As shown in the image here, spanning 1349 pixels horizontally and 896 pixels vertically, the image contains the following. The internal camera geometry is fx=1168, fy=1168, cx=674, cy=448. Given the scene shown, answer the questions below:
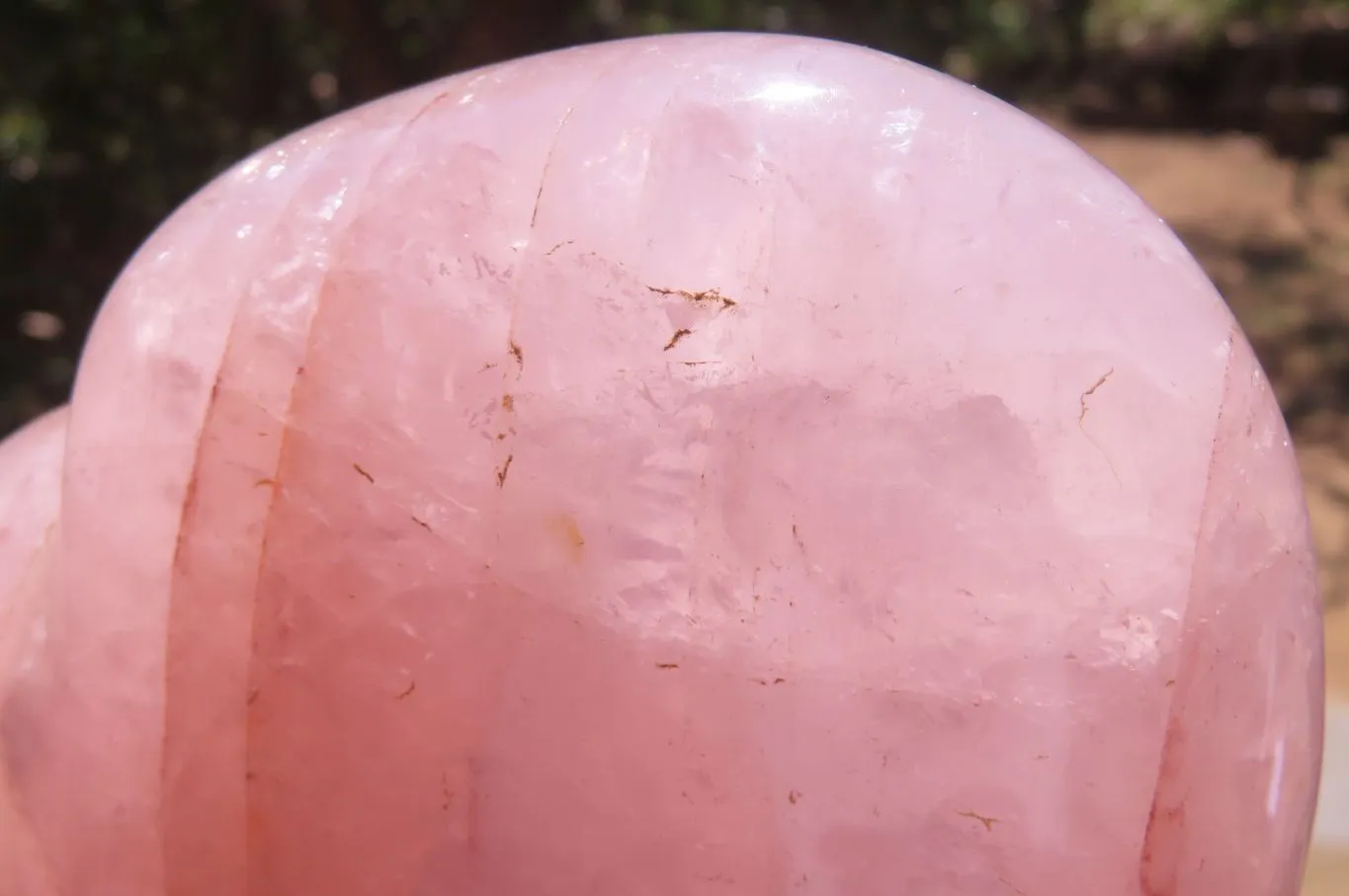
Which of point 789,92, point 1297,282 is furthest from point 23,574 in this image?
point 1297,282

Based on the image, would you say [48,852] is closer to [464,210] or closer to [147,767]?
[147,767]

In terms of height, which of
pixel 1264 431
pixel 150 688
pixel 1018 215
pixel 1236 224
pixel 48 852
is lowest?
pixel 1236 224

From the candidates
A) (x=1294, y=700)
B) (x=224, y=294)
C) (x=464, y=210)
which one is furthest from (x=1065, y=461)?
(x=224, y=294)

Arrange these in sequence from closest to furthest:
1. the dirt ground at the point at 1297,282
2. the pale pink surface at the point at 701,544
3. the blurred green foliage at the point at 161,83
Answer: the pale pink surface at the point at 701,544
the dirt ground at the point at 1297,282
the blurred green foliage at the point at 161,83

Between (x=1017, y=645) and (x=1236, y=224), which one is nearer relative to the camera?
(x=1017, y=645)

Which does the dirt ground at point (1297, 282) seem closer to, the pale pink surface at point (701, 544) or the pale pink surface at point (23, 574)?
the pale pink surface at point (701, 544)

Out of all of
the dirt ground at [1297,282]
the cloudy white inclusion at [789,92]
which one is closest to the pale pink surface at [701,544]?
the cloudy white inclusion at [789,92]

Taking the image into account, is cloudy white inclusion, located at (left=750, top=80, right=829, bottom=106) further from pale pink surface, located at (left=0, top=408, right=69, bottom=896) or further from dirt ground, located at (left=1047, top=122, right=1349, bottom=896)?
dirt ground, located at (left=1047, top=122, right=1349, bottom=896)
